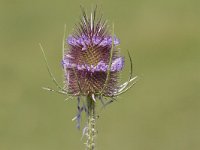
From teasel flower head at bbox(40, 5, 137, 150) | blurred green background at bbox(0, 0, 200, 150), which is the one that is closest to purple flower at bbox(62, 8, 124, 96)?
teasel flower head at bbox(40, 5, 137, 150)

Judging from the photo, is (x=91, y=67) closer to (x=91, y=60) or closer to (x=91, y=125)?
(x=91, y=60)

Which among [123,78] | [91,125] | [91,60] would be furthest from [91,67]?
[123,78]

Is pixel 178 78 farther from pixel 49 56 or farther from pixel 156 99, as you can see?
pixel 49 56

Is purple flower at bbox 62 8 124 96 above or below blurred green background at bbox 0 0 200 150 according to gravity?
below

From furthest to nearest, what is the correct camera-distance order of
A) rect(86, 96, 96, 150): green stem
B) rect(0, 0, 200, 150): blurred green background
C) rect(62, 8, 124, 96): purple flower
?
rect(0, 0, 200, 150): blurred green background
rect(62, 8, 124, 96): purple flower
rect(86, 96, 96, 150): green stem

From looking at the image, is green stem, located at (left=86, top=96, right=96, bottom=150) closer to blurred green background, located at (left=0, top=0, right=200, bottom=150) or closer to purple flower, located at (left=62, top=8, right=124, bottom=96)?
purple flower, located at (left=62, top=8, right=124, bottom=96)
